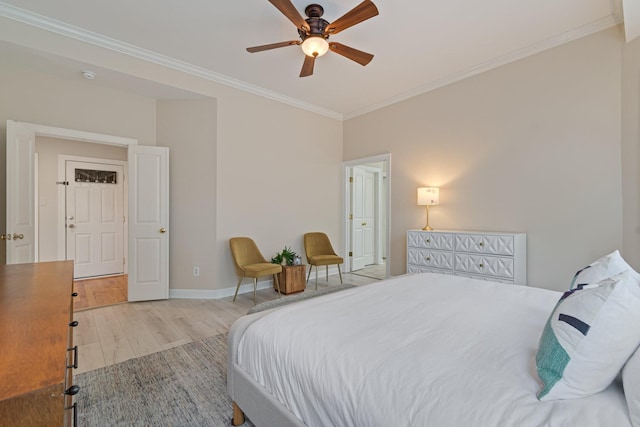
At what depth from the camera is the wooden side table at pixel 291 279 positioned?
4102 mm

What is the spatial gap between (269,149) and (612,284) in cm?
415

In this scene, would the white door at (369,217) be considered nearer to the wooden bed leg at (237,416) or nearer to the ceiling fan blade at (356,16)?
the ceiling fan blade at (356,16)

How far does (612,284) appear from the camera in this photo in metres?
0.84

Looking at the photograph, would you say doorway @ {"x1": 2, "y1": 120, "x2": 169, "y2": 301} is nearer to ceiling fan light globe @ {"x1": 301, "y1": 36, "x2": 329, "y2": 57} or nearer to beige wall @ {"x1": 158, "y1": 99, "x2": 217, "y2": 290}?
beige wall @ {"x1": 158, "y1": 99, "x2": 217, "y2": 290}

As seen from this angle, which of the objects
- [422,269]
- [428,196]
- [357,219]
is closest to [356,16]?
[428,196]

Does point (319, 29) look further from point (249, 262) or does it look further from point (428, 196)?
point (249, 262)

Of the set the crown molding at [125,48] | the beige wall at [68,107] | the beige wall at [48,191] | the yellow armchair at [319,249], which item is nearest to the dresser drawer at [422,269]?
the yellow armchair at [319,249]

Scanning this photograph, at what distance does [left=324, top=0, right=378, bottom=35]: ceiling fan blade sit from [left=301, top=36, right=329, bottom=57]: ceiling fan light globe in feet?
0.29

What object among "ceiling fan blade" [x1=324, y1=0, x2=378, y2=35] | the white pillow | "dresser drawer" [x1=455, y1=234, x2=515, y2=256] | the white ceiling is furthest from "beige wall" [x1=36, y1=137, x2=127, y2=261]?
the white pillow

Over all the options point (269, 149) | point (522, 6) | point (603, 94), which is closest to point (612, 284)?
point (522, 6)

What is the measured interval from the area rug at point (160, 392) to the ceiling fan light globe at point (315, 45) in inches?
107

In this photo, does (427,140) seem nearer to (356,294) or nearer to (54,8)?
(356,294)

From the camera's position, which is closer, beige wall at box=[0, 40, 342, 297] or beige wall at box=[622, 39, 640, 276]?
beige wall at box=[622, 39, 640, 276]

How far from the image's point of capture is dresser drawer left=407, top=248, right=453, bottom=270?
3.49 metres
